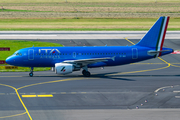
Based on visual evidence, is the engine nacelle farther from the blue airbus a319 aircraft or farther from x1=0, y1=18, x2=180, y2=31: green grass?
x1=0, y1=18, x2=180, y2=31: green grass

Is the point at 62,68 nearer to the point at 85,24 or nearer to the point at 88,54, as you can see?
the point at 88,54

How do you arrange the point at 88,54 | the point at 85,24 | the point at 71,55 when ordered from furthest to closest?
the point at 85,24 → the point at 88,54 → the point at 71,55

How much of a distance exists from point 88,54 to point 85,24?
67999mm

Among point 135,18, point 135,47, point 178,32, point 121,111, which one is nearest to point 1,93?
point 121,111

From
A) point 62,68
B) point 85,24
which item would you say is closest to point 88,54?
point 62,68

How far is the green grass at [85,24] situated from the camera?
329 ft

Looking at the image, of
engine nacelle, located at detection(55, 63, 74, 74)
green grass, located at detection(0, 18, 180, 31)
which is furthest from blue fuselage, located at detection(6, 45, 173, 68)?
green grass, located at detection(0, 18, 180, 31)

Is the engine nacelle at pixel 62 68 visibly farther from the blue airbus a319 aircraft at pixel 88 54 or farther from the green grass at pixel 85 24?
the green grass at pixel 85 24

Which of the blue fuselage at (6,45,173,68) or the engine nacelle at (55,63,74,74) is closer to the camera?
the engine nacelle at (55,63,74,74)

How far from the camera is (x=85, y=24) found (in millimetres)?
110250

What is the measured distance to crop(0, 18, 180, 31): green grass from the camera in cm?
10025

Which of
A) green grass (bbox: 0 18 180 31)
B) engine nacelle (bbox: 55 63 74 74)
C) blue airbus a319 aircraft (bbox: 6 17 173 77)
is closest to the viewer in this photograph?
engine nacelle (bbox: 55 63 74 74)

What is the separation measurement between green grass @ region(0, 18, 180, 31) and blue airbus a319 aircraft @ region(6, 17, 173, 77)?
53.9 metres

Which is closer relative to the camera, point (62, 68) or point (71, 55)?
point (62, 68)
